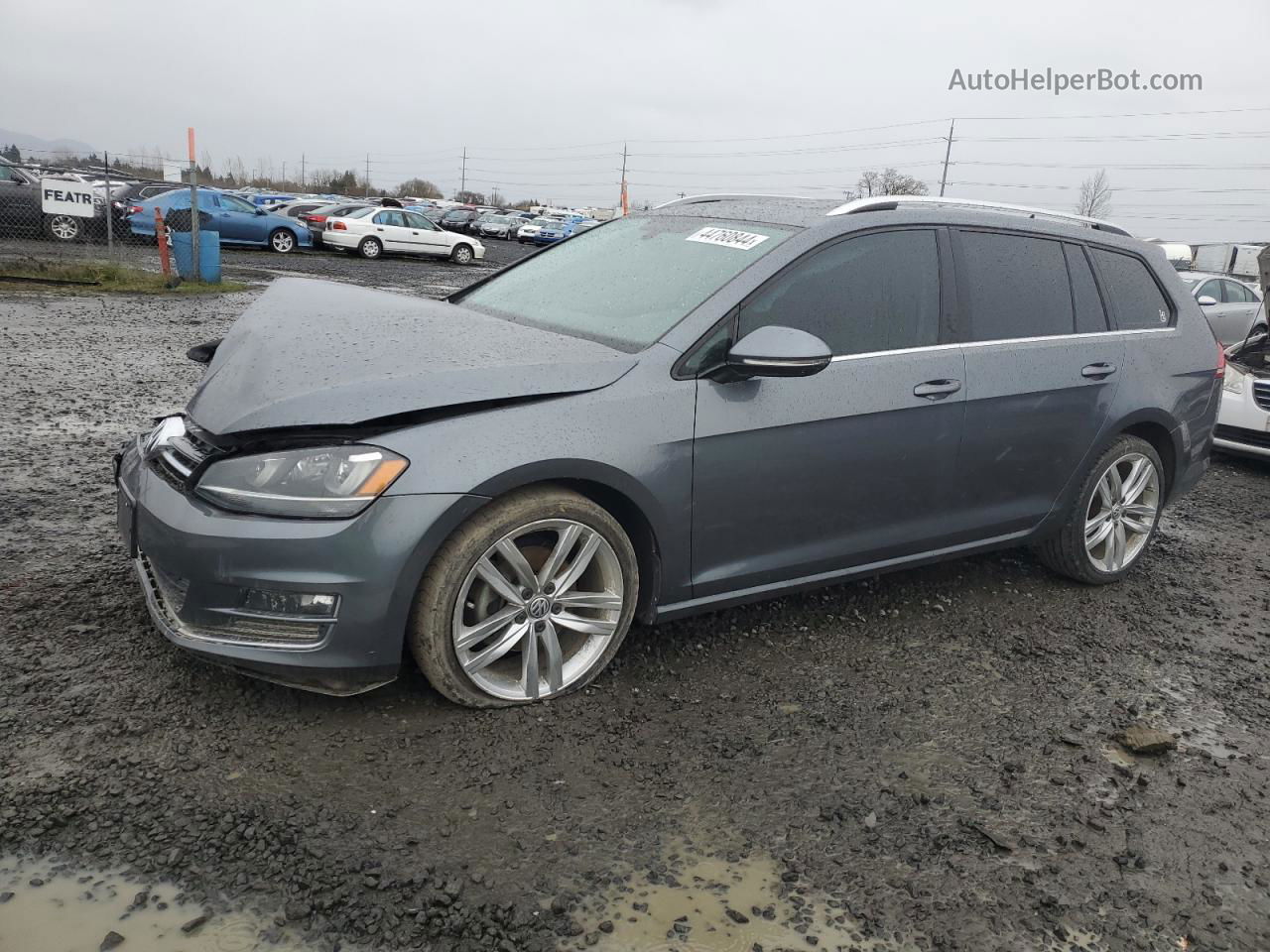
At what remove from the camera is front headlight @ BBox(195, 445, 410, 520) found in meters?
2.79

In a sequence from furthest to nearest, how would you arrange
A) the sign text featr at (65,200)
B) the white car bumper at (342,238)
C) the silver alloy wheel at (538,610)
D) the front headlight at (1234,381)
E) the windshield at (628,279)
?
the white car bumper at (342,238) < the sign text featr at (65,200) < the front headlight at (1234,381) < the windshield at (628,279) < the silver alloy wheel at (538,610)

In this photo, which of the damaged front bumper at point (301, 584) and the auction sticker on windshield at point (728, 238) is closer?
the damaged front bumper at point (301, 584)

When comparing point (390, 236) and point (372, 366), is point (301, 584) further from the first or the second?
point (390, 236)

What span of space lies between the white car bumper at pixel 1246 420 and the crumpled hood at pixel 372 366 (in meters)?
6.50

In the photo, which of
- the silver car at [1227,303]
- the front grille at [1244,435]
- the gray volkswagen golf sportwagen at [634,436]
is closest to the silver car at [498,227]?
the silver car at [1227,303]

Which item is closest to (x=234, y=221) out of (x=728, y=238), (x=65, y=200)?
(x=65, y=200)

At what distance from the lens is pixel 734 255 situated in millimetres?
3629

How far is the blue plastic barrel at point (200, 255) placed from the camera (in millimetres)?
15117

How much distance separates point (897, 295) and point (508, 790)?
2309 mm

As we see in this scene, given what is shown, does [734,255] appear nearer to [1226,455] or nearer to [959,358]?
[959,358]

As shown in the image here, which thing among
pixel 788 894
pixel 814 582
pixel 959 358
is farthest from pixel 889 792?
pixel 959 358

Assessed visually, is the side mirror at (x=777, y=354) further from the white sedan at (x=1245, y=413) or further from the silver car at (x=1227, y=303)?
the silver car at (x=1227, y=303)

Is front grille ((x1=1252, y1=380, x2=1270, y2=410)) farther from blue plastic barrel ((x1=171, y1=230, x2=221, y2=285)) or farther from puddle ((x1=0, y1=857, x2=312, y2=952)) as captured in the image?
blue plastic barrel ((x1=171, y1=230, x2=221, y2=285))

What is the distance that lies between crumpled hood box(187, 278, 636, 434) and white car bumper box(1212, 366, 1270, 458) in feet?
21.3
